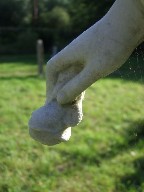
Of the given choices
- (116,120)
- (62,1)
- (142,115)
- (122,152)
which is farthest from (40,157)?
(62,1)

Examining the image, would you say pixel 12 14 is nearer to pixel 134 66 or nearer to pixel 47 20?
pixel 47 20

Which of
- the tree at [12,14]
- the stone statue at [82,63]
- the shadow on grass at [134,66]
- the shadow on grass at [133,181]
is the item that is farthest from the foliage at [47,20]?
the stone statue at [82,63]

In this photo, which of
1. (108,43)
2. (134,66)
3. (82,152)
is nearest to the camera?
(108,43)

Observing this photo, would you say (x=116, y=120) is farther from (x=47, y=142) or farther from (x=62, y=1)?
(x=62, y=1)

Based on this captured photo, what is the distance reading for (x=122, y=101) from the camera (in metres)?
4.97

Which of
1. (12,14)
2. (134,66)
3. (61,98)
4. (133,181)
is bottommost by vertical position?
(12,14)

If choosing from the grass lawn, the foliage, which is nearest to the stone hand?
the grass lawn

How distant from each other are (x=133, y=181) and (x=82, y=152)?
0.57m

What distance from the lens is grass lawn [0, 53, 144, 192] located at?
283cm

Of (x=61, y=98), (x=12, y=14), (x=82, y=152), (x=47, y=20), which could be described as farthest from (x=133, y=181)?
(x=12, y=14)

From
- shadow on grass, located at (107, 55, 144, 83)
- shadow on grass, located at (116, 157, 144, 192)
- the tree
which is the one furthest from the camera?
the tree

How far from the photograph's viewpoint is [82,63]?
55.4 inches

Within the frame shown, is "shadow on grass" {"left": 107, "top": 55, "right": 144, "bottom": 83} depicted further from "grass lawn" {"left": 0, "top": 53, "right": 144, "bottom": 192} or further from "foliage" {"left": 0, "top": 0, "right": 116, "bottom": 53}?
"foliage" {"left": 0, "top": 0, "right": 116, "bottom": 53}

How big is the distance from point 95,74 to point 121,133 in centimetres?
256
